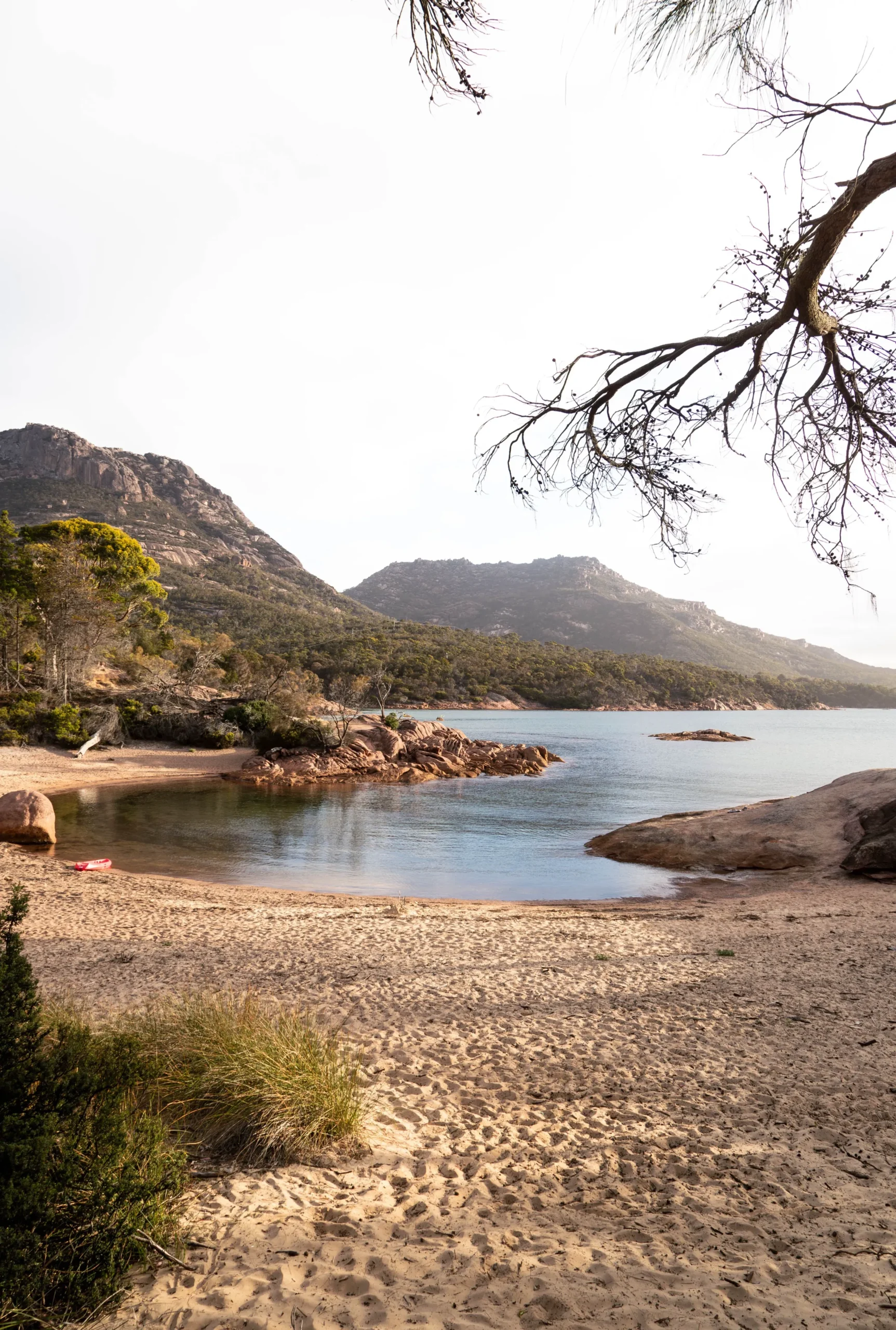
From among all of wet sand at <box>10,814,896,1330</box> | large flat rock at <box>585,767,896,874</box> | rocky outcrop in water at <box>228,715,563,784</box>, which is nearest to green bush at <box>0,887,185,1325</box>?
wet sand at <box>10,814,896,1330</box>

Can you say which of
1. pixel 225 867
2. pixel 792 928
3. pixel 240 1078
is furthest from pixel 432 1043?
pixel 225 867

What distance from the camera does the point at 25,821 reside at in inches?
702

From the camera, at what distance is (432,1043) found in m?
6.24

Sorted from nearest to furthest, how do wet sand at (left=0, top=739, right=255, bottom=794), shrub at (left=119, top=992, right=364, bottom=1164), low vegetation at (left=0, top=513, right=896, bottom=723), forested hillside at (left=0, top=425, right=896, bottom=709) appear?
shrub at (left=119, top=992, right=364, bottom=1164) < wet sand at (left=0, top=739, right=255, bottom=794) < low vegetation at (left=0, top=513, right=896, bottom=723) < forested hillside at (left=0, top=425, right=896, bottom=709)

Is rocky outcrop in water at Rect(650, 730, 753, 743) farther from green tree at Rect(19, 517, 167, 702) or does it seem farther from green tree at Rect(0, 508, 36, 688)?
green tree at Rect(0, 508, 36, 688)

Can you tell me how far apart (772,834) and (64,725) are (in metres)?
31.2

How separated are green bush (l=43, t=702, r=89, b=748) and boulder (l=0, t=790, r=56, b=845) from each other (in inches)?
672

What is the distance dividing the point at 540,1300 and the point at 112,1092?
88.3 inches

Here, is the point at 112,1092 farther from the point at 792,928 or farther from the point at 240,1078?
the point at 792,928

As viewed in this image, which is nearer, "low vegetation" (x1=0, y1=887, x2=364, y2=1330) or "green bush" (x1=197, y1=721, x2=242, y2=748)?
"low vegetation" (x1=0, y1=887, x2=364, y2=1330)

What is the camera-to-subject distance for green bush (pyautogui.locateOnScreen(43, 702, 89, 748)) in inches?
1344

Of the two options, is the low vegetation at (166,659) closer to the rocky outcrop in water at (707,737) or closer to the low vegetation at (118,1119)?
the rocky outcrop in water at (707,737)

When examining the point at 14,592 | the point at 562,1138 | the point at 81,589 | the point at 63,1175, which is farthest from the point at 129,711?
the point at 63,1175

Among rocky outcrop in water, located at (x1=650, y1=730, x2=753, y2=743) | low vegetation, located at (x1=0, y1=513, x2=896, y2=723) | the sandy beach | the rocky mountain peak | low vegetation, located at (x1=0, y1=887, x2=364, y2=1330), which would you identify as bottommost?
rocky outcrop in water, located at (x1=650, y1=730, x2=753, y2=743)
